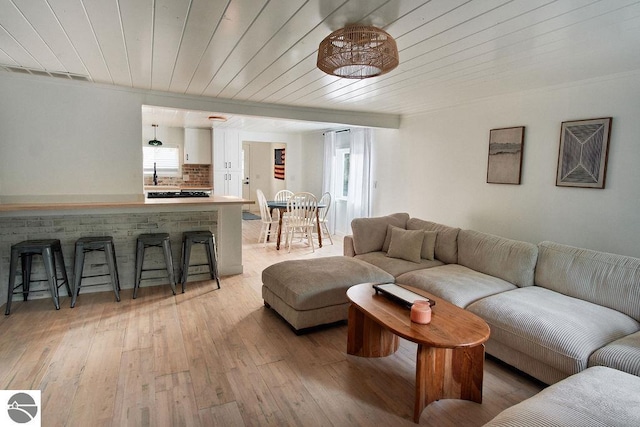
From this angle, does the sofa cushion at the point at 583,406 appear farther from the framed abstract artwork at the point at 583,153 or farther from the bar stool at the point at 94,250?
the bar stool at the point at 94,250

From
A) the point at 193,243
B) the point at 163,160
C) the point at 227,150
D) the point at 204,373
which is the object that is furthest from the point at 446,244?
the point at 163,160

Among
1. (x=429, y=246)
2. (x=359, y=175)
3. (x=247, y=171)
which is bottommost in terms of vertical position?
(x=429, y=246)

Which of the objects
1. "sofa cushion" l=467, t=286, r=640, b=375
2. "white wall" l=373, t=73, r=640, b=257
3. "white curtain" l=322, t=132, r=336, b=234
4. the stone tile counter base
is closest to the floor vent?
the stone tile counter base

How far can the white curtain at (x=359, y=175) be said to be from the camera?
5.96m

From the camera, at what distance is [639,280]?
234 cm

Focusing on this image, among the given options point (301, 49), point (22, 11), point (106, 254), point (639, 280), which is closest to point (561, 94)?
point (639, 280)

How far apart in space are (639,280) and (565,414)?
1.57m

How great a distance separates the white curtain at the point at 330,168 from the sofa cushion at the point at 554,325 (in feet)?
15.7

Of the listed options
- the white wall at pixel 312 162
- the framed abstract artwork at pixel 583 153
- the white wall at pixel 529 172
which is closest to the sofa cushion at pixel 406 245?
the white wall at pixel 529 172

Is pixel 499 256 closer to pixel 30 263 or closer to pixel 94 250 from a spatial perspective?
pixel 94 250

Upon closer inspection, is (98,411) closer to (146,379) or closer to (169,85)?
(146,379)

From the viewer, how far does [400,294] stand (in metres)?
2.38

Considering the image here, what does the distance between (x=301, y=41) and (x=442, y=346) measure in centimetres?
193
